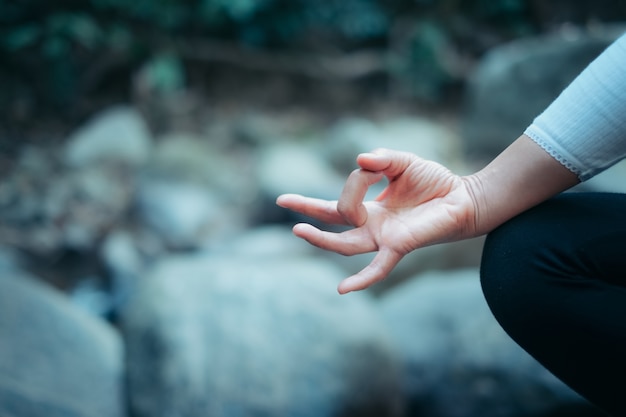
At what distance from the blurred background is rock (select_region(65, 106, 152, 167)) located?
2cm

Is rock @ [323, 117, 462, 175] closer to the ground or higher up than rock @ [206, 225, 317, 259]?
higher up

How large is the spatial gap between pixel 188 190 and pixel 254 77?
212 centimetres

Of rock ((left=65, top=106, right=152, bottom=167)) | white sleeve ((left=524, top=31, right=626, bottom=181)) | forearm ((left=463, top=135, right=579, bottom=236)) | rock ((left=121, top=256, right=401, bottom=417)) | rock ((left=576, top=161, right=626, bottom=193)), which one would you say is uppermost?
white sleeve ((left=524, top=31, right=626, bottom=181))

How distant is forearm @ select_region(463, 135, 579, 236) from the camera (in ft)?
2.68

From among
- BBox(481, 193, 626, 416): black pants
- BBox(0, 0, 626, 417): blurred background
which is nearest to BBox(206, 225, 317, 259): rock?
BBox(0, 0, 626, 417): blurred background

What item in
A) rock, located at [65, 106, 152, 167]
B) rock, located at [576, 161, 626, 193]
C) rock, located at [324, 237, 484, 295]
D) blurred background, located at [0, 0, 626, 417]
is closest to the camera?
blurred background, located at [0, 0, 626, 417]

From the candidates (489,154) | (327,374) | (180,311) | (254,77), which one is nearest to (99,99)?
(254,77)

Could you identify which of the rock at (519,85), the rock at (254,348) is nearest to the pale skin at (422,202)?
the rock at (254,348)

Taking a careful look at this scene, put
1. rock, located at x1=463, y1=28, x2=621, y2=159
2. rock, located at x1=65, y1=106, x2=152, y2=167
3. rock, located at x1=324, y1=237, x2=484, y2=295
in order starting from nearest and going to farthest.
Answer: rock, located at x1=324, y1=237, x2=484, y2=295, rock, located at x1=463, y1=28, x2=621, y2=159, rock, located at x1=65, y1=106, x2=152, y2=167

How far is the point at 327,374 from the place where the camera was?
1.39 m

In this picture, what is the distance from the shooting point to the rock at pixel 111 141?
3488 millimetres

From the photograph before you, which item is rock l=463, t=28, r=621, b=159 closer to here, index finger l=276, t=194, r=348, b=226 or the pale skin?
the pale skin

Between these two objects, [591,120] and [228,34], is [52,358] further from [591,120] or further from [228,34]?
[228,34]

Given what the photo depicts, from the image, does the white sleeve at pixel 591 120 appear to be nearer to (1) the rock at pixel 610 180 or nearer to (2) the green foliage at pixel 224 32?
(1) the rock at pixel 610 180
